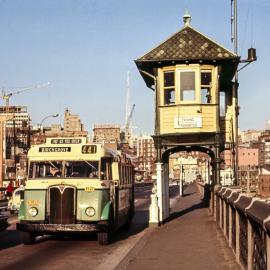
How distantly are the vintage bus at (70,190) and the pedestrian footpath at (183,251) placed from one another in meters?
1.50

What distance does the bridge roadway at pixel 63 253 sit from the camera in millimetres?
12648

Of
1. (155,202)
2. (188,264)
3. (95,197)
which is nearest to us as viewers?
(188,264)

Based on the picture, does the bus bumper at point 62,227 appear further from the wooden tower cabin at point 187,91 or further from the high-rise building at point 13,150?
the high-rise building at point 13,150

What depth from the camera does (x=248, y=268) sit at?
378 inches

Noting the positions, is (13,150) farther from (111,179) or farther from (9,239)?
(111,179)

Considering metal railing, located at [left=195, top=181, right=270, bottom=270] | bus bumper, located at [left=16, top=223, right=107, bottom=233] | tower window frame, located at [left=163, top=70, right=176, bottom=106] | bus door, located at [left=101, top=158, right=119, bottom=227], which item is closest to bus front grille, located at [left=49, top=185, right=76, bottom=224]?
bus bumper, located at [left=16, top=223, right=107, bottom=233]

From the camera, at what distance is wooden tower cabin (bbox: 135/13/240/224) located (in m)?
22.4

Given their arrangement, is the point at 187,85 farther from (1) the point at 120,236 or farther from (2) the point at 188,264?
(2) the point at 188,264

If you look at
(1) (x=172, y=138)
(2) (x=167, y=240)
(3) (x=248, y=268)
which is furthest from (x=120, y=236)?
(3) (x=248, y=268)

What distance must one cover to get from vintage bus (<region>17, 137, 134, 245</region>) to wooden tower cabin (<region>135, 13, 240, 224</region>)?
5.70 m

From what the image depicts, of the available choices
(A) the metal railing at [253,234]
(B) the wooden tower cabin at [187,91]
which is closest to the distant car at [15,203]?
(B) the wooden tower cabin at [187,91]

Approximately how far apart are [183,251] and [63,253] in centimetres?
295

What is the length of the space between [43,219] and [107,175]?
7.02 feet

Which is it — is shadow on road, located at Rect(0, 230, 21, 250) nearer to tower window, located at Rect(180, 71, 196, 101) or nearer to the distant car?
tower window, located at Rect(180, 71, 196, 101)
